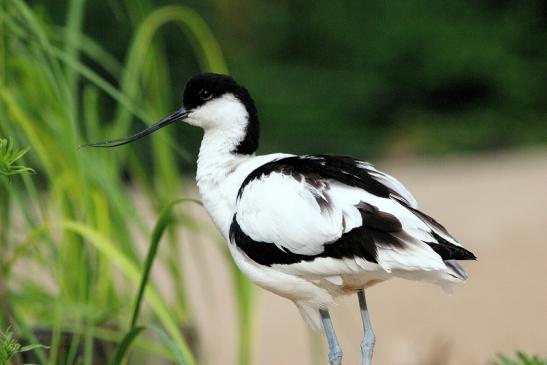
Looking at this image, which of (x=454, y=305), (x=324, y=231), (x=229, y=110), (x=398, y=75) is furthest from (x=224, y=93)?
(x=398, y=75)

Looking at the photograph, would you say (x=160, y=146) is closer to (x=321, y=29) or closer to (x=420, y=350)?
(x=420, y=350)

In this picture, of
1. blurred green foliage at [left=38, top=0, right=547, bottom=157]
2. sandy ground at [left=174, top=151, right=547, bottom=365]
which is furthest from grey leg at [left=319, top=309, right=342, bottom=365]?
blurred green foliage at [left=38, top=0, right=547, bottom=157]

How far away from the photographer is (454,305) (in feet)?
16.2

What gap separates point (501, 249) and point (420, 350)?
3.57 feet

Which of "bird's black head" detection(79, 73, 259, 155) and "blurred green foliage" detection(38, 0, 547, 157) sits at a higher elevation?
"bird's black head" detection(79, 73, 259, 155)

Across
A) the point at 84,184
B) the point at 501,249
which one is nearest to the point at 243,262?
the point at 84,184

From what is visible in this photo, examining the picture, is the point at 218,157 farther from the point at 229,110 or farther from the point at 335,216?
the point at 335,216

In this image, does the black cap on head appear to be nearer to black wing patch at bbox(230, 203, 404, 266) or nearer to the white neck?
the white neck

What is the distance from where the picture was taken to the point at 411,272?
85.6 inches

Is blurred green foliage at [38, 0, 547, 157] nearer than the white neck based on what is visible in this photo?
No

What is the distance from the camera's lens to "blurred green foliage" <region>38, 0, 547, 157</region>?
8344mm

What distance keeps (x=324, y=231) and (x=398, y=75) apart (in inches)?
273

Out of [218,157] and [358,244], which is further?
[218,157]

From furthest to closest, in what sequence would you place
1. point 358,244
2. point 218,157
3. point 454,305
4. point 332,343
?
point 454,305, point 218,157, point 332,343, point 358,244
